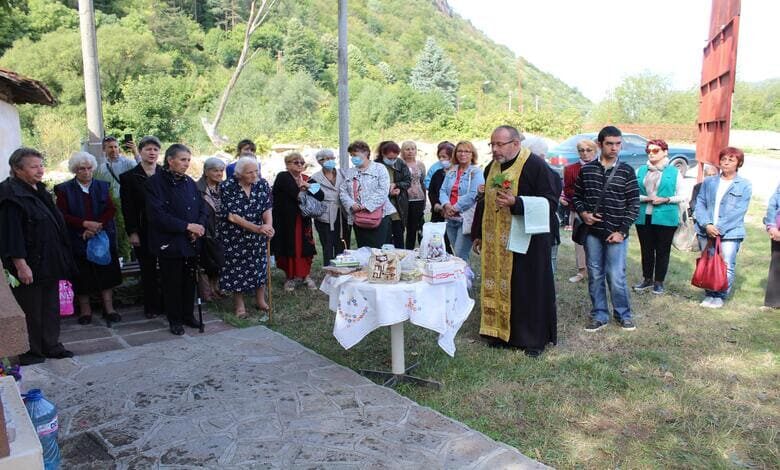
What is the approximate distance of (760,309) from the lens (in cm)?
614

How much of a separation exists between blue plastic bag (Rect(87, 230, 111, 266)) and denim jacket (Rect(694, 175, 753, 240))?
6.12 meters

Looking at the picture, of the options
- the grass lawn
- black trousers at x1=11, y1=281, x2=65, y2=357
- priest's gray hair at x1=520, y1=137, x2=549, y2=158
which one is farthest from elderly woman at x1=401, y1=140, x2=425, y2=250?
black trousers at x1=11, y1=281, x2=65, y2=357

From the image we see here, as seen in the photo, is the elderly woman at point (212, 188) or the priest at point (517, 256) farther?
the elderly woman at point (212, 188)

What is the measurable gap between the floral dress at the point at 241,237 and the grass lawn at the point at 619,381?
420 mm

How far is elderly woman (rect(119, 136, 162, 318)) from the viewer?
596cm

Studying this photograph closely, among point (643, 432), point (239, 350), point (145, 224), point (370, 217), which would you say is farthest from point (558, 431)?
point (145, 224)

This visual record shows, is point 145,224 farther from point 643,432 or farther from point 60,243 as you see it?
point 643,432

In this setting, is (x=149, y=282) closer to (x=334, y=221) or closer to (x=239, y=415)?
(x=334, y=221)

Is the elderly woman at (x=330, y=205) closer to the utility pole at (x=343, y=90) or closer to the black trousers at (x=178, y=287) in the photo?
the black trousers at (x=178, y=287)

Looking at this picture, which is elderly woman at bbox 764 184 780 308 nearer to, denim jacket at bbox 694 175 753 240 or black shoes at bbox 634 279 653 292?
denim jacket at bbox 694 175 753 240

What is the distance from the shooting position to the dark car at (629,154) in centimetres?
1376

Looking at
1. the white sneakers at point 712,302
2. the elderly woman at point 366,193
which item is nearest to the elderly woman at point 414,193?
the elderly woman at point 366,193

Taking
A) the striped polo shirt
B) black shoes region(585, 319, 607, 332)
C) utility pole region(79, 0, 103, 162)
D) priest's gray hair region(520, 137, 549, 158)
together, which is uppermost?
utility pole region(79, 0, 103, 162)

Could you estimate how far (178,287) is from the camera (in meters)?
5.61
